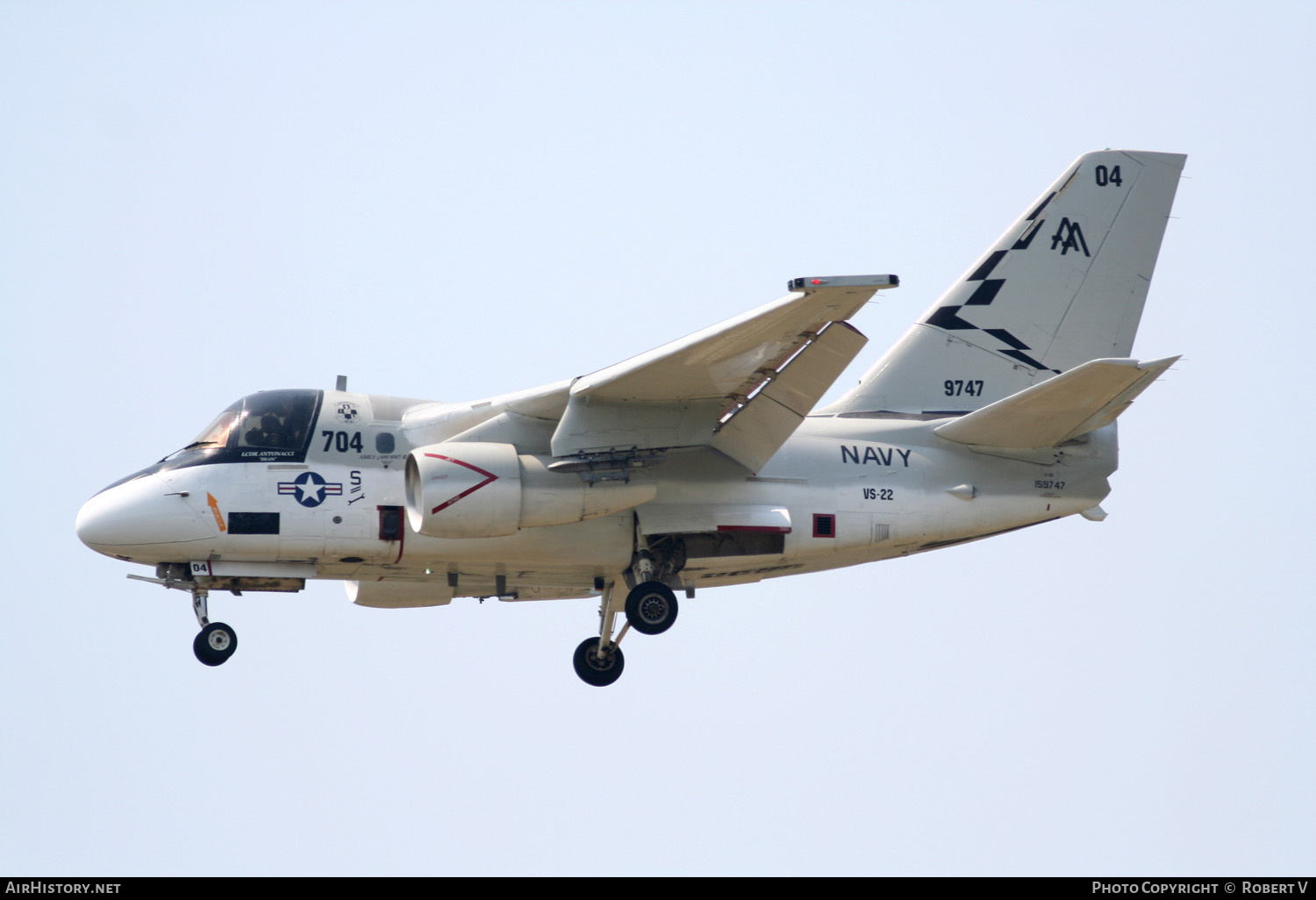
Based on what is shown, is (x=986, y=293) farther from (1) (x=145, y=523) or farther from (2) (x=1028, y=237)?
(1) (x=145, y=523)

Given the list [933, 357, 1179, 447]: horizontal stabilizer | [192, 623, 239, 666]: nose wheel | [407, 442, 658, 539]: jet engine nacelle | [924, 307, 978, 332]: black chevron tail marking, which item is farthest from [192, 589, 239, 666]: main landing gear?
[924, 307, 978, 332]: black chevron tail marking

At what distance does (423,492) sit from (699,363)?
11.7ft

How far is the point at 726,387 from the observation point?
18891 mm

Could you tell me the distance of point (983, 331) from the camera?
2250cm

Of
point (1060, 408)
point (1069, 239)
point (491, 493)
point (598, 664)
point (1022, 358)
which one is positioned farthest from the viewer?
point (1069, 239)

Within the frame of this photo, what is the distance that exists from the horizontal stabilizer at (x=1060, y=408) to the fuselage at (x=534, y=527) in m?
0.31

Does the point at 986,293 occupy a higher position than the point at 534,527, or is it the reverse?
the point at 986,293

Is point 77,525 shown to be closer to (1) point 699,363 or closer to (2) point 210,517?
Answer: (2) point 210,517

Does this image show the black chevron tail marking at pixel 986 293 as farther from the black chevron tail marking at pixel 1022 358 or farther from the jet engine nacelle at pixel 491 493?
the jet engine nacelle at pixel 491 493

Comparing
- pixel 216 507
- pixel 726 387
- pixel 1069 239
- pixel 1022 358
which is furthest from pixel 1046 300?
pixel 216 507

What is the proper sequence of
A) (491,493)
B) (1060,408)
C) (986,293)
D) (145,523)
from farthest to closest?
(986,293) → (1060,408) → (145,523) → (491,493)

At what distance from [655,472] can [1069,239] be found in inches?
298

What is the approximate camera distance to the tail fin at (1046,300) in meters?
22.2

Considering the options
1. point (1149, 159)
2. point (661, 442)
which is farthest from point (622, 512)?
point (1149, 159)
